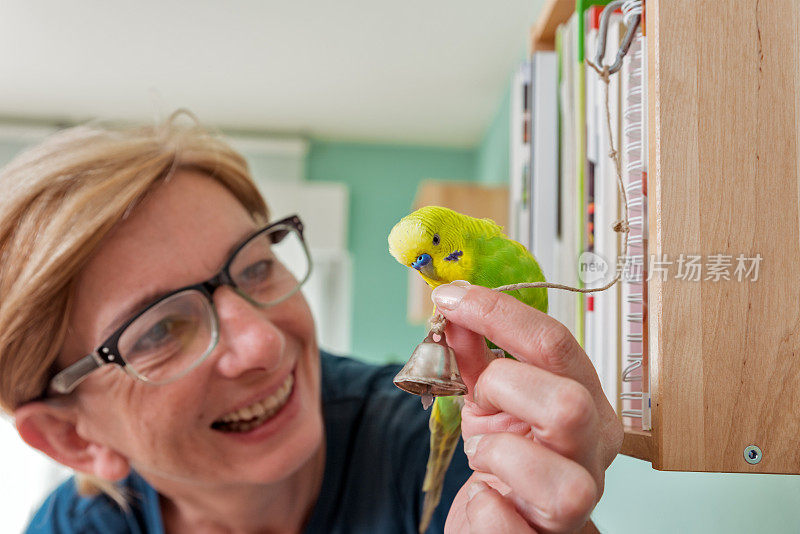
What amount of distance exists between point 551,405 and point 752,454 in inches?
7.3

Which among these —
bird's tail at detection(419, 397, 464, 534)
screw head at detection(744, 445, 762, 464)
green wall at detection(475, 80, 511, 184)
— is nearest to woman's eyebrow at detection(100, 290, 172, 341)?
bird's tail at detection(419, 397, 464, 534)

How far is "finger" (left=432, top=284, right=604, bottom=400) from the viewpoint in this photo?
15.0 inches

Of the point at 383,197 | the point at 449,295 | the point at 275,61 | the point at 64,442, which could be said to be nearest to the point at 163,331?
the point at 64,442

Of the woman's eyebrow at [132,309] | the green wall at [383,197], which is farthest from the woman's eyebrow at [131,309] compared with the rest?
the green wall at [383,197]

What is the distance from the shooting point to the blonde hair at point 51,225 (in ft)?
2.50

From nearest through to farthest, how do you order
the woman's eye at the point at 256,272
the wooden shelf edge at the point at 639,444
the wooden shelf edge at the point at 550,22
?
the wooden shelf edge at the point at 639,444, the wooden shelf edge at the point at 550,22, the woman's eye at the point at 256,272

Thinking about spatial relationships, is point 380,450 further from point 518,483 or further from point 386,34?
point 386,34

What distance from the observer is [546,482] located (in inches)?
13.8

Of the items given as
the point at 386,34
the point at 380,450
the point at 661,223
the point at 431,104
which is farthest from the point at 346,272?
the point at 661,223

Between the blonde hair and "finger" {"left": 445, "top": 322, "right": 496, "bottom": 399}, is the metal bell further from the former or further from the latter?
the blonde hair

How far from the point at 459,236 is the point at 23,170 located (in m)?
0.71

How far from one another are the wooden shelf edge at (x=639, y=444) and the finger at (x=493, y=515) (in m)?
0.13

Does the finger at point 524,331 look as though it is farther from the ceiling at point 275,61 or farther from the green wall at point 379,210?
the green wall at point 379,210
